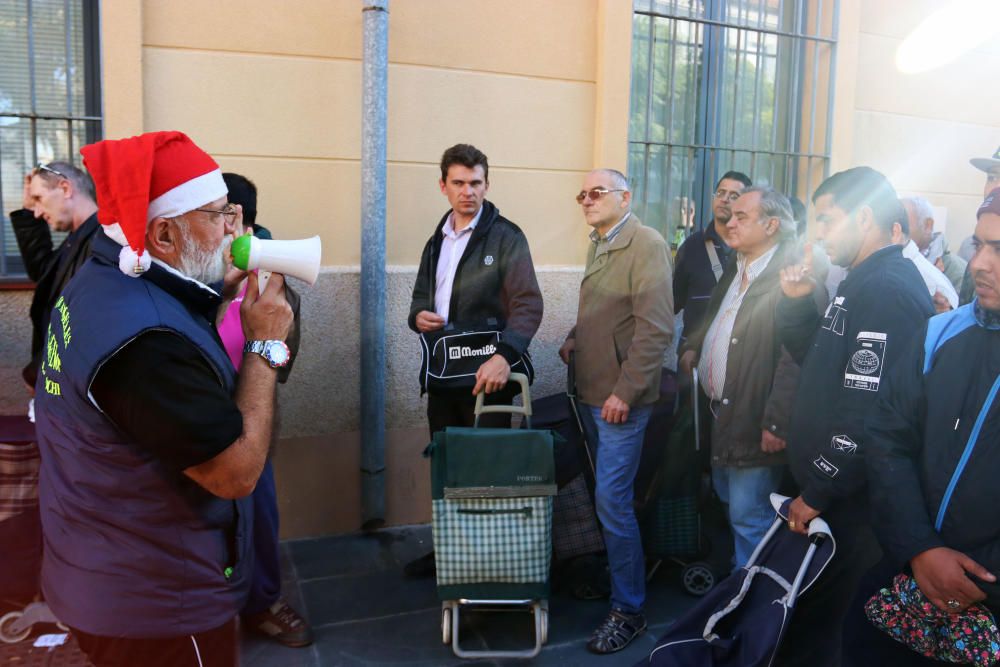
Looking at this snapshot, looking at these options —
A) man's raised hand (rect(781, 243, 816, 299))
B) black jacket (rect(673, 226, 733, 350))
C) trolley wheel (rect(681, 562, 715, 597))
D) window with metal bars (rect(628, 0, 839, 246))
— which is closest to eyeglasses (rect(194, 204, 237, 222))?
man's raised hand (rect(781, 243, 816, 299))

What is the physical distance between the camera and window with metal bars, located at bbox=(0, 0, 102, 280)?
163 inches

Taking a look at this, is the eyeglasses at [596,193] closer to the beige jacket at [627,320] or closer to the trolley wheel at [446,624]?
the beige jacket at [627,320]

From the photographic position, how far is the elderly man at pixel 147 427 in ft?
5.24

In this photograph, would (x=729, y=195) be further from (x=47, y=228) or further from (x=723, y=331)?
(x=47, y=228)

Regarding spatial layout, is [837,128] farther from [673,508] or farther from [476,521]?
[476,521]

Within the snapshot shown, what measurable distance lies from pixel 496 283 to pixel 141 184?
2.35m

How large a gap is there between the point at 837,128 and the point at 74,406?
5.40 m

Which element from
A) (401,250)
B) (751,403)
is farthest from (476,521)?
(401,250)

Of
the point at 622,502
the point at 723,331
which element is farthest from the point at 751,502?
the point at 723,331

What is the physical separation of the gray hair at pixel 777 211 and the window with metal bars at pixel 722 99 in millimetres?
1837

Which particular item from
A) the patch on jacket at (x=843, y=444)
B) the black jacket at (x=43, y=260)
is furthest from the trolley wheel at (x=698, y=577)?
the black jacket at (x=43, y=260)

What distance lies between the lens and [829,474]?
2.59 meters

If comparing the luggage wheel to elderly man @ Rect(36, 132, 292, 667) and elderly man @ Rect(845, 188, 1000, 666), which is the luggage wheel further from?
elderly man @ Rect(36, 132, 292, 667)

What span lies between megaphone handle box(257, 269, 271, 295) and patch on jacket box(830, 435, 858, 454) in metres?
1.81
